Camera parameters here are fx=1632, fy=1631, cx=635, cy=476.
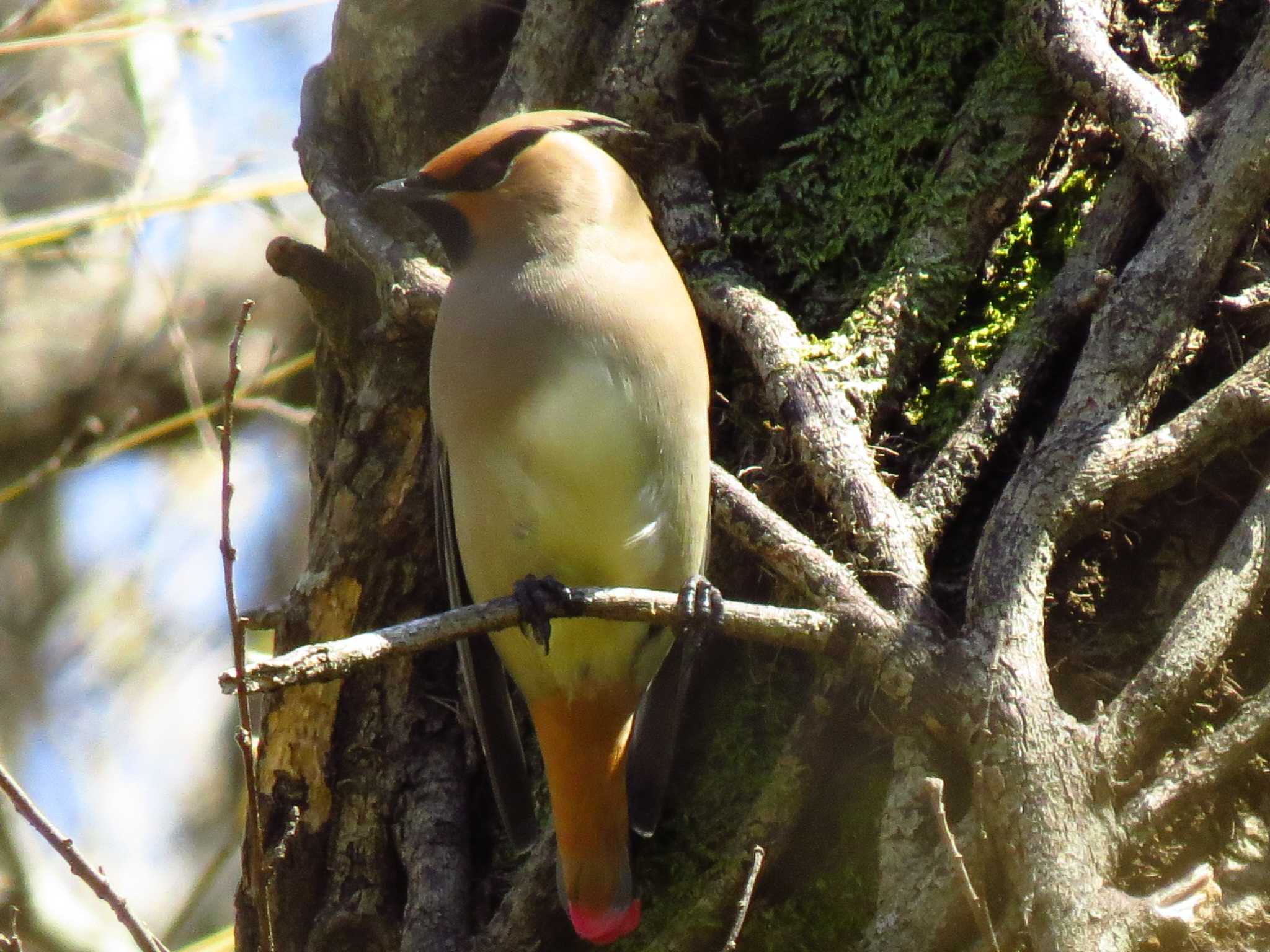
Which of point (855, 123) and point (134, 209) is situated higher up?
point (855, 123)

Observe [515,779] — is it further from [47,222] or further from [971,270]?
[47,222]

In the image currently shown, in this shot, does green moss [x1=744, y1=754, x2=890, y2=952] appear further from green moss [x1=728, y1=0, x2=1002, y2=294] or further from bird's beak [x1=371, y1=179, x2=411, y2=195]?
bird's beak [x1=371, y1=179, x2=411, y2=195]

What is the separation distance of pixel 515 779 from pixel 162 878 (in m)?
3.58

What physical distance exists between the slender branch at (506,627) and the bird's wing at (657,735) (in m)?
0.32

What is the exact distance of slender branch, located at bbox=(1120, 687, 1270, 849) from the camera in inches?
86.1

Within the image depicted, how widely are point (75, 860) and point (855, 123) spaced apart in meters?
1.89

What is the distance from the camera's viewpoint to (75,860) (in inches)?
67.6

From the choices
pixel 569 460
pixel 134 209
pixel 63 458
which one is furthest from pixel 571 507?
pixel 63 458

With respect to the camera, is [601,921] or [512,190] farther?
[512,190]

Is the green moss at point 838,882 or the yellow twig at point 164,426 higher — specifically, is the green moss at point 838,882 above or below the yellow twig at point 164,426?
above

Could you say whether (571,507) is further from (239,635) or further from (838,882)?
(239,635)

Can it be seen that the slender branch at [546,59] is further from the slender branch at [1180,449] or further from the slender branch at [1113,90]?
the slender branch at [1180,449]

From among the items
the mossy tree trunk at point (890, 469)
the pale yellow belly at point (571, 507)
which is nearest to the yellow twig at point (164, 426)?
the mossy tree trunk at point (890, 469)

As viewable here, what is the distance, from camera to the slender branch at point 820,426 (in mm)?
2471
